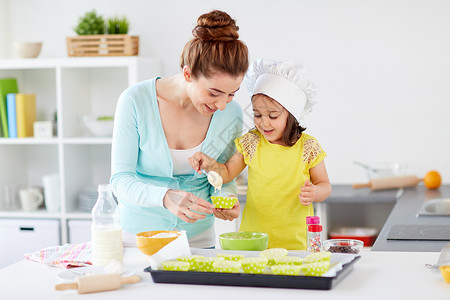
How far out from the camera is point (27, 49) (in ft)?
13.4

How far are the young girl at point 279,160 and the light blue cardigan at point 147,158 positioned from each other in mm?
84

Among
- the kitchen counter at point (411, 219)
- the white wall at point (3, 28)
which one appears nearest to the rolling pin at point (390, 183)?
the kitchen counter at point (411, 219)

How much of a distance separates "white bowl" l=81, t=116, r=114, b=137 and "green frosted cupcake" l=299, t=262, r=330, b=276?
2.68 metres

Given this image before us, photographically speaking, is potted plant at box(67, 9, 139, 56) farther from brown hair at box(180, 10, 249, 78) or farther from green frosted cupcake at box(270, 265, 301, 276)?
green frosted cupcake at box(270, 265, 301, 276)

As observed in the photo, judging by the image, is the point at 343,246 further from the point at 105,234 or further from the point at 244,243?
the point at 105,234

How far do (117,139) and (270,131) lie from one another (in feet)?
1.86

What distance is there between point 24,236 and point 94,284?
106 inches

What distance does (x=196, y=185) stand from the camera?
2.32m

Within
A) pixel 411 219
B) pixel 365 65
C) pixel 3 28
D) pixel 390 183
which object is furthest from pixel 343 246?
pixel 3 28

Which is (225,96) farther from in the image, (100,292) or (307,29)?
(307,29)

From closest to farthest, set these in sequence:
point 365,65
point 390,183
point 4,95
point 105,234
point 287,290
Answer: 1. point 287,290
2. point 105,234
3. point 390,183
4. point 365,65
5. point 4,95

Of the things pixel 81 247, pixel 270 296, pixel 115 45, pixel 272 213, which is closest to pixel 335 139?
pixel 115 45

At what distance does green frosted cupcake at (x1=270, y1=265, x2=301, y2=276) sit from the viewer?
5.10 ft

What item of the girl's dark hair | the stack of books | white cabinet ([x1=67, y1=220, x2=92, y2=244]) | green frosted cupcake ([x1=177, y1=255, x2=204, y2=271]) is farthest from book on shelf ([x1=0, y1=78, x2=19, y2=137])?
green frosted cupcake ([x1=177, y1=255, x2=204, y2=271])
